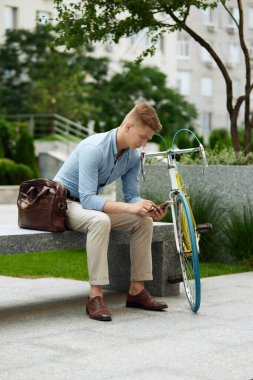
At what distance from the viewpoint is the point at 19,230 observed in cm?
719

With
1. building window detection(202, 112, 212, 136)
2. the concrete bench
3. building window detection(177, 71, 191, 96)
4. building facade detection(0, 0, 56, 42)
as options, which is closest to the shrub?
the concrete bench

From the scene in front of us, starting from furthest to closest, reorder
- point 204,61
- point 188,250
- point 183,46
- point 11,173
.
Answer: point 204,61
point 183,46
point 11,173
point 188,250

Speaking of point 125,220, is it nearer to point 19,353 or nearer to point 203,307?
point 203,307

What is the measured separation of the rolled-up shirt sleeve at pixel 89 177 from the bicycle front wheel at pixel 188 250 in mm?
611

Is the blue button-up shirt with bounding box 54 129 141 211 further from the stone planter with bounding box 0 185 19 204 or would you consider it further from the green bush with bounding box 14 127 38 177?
the green bush with bounding box 14 127 38 177

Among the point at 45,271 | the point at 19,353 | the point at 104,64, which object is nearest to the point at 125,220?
the point at 19,353

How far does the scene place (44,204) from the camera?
23.1ft

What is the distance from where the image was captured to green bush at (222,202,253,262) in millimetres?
10008

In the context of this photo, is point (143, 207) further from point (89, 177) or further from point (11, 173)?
point (11, 173)

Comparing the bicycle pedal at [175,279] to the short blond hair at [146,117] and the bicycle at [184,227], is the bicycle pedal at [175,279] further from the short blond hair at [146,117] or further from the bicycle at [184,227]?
the short blond hair at [146,117]

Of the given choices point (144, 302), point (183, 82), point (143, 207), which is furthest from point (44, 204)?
point (183, 82)

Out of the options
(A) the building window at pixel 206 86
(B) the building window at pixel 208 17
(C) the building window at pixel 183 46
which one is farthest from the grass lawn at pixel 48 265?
(B) the building window at pixel 208 17

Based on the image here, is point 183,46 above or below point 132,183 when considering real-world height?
above

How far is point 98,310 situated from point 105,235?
1.73 feet
